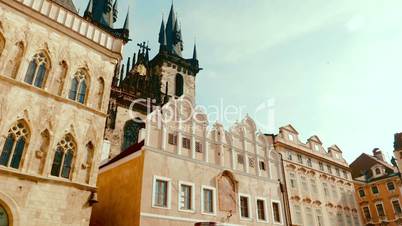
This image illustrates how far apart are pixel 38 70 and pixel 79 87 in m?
2.00

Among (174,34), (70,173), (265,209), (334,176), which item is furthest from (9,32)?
(174,34)

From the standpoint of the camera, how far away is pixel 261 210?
2136 cm

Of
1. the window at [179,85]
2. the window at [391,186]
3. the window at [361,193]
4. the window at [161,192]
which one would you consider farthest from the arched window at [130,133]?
the window at [391,186]

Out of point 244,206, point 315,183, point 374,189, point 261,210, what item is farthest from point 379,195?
point 244,206

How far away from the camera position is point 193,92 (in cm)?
4559

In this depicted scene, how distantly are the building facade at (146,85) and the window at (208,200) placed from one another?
453 inches

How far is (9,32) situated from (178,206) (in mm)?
12009

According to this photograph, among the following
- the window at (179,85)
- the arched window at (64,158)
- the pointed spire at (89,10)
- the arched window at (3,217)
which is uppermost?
the pointed spire at (89,10)

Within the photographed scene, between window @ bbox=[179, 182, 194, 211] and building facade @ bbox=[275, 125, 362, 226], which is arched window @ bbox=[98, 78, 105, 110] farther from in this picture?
building facade @ bbox=[275, 125, 362, 226]

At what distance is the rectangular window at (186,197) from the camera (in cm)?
1730

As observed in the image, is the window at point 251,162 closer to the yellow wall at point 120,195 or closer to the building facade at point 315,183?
the building facade at point 315,183

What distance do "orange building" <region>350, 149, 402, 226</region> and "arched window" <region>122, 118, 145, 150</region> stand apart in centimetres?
2955

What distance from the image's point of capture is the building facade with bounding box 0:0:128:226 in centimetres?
1205

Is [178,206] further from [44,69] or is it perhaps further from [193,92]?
[193,92]
